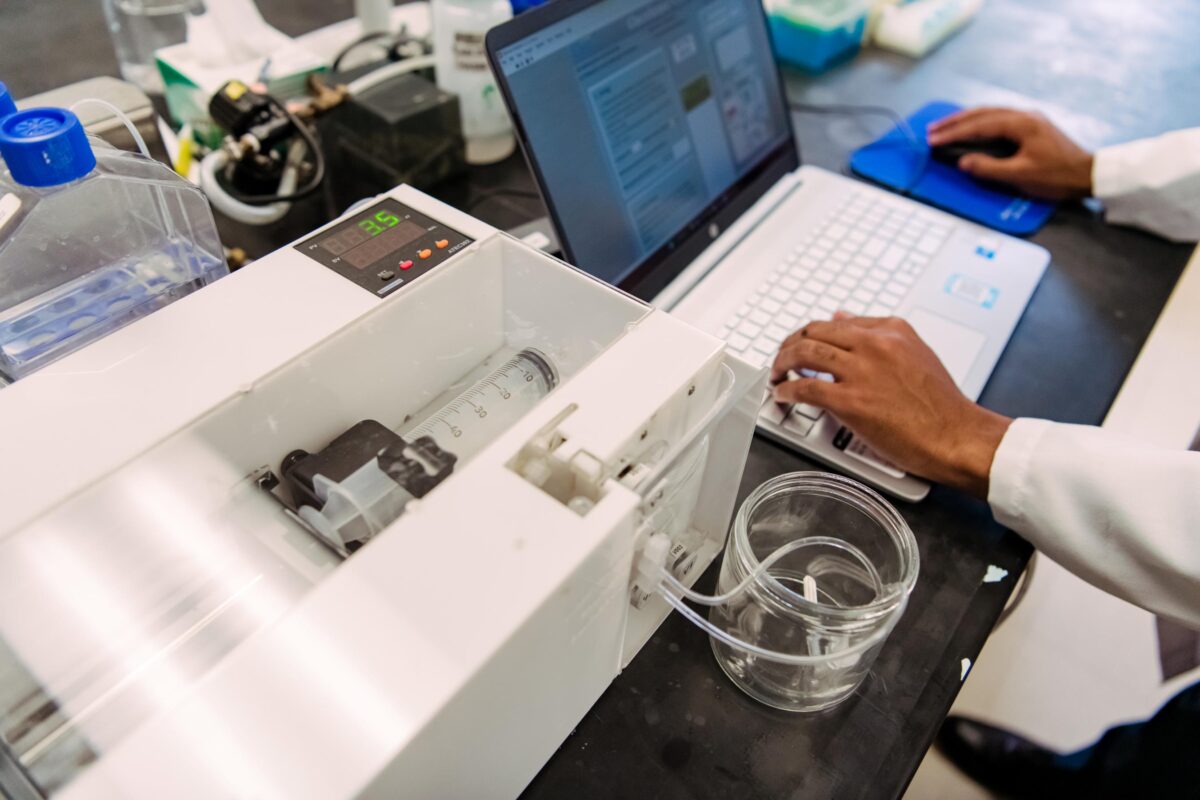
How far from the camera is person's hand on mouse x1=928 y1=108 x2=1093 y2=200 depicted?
3.35ft

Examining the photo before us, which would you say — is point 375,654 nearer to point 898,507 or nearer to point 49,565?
point 49,565

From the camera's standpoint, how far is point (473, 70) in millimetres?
936

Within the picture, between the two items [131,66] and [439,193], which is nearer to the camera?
[439,193]

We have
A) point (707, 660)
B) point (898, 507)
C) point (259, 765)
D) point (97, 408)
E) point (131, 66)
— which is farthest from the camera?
point (131, 66)

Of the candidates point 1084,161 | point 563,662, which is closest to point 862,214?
point 1084,161

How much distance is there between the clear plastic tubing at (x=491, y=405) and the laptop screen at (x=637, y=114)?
0.18 meters

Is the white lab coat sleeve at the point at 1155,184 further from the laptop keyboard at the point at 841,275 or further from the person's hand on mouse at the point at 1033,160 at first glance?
the laptop keyboard at the point at 841,275

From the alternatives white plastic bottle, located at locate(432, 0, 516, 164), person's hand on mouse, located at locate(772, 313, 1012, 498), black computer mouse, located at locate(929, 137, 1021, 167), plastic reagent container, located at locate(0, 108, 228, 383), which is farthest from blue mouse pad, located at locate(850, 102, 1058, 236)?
plastic reagent container, located at locate(0, 108, 228, 383)

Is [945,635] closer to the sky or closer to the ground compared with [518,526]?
closer to the ground

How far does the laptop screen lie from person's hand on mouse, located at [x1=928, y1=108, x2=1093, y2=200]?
314 millimetres

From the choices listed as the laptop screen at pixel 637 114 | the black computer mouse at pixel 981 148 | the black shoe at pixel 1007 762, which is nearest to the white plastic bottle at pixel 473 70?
the laptop screen at pixel 637 114

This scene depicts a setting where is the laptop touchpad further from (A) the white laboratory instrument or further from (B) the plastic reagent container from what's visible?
(B) the plastic reagent container

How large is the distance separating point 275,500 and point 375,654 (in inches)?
Result: 6.5

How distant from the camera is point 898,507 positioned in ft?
2.21
